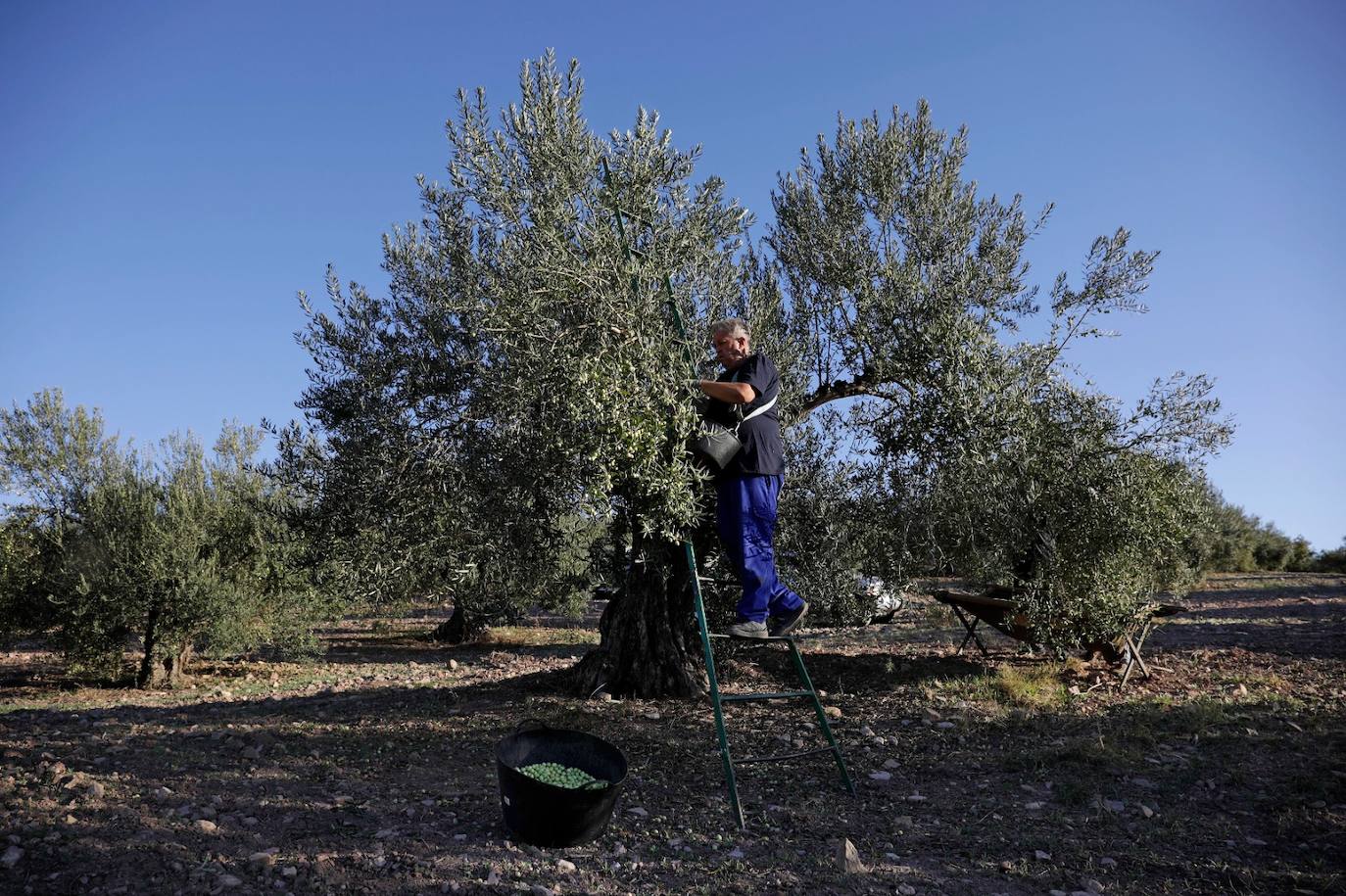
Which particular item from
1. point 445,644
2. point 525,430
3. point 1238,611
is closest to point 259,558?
point 445,644

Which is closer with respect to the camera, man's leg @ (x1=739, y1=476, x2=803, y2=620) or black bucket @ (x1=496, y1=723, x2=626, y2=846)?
black bucket @ (x1=496, y1=723, x2=626, y2=846)

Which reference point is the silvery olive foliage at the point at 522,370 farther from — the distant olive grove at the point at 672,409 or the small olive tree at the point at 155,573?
the small olive tree at the point at 155,573

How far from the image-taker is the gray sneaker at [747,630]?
6527 mm

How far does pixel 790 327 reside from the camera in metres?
9.45

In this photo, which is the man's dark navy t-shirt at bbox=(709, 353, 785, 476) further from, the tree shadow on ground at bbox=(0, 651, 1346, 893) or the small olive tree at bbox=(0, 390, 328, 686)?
the small olive tree at bbox=(0, 390, 328, 686)

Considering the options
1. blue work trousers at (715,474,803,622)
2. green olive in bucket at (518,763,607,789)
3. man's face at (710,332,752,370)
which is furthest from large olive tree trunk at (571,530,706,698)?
green olive in bucket at (518,763,607,789)

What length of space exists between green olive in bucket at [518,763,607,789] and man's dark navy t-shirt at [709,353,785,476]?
2501 mm

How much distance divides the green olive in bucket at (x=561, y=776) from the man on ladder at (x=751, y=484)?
5.26ft

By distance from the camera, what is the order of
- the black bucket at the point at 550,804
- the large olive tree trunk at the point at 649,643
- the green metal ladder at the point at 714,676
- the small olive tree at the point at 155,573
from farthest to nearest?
the small olive tree at the point at 155,573
the large olive tree trunk at the point at 649,643
the green metal ladder at the point at 714,676
the black bucket at the point at 550,804

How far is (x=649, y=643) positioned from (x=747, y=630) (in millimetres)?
3389

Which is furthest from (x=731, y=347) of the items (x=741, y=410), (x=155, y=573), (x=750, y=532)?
(x=155, y=573)

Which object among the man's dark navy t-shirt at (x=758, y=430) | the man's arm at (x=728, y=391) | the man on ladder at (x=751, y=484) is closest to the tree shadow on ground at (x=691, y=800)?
the man on ladder at (x=751, y=484)

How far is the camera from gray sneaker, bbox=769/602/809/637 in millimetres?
6758

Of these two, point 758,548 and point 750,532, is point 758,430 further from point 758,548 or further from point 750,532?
point 758,548
